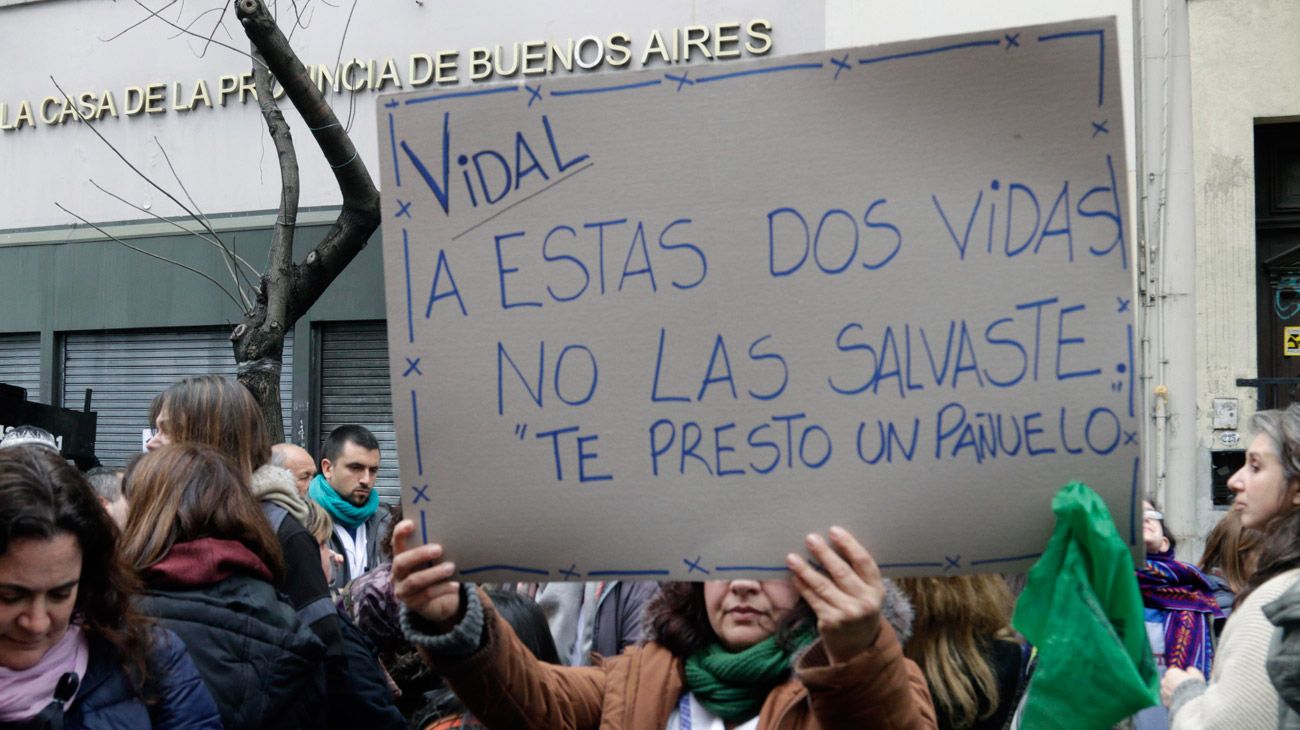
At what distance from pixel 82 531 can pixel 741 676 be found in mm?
1270

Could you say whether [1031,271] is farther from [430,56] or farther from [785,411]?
[430,56]

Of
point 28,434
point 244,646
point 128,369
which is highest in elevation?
point 128,369

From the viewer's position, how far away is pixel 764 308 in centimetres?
215

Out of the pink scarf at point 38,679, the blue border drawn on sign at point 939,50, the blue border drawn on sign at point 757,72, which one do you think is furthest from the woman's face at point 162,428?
the blue border drawn on sign at point 939,50

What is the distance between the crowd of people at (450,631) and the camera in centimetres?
213

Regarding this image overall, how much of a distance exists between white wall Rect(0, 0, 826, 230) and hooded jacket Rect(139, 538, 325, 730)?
8570mm

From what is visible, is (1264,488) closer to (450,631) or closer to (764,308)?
(764,308)

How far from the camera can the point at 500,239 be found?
2.20 metres

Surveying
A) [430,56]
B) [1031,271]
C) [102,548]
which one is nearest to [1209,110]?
[430,56]

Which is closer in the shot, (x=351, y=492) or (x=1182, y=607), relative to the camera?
(x=1182, y=607)

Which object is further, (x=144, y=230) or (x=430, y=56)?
(x=144, y=230)

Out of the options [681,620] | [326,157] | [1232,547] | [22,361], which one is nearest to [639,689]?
[681,620]

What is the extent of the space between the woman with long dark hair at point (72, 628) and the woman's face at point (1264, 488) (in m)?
2.66

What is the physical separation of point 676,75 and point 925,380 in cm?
64
